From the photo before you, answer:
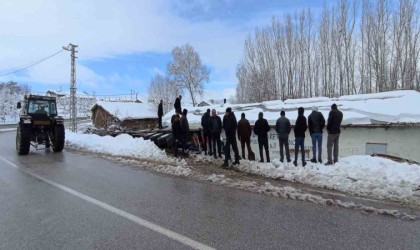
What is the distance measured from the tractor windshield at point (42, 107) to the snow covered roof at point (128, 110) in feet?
88.4

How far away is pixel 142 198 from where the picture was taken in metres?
7.12

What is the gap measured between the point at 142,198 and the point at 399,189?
5411mm

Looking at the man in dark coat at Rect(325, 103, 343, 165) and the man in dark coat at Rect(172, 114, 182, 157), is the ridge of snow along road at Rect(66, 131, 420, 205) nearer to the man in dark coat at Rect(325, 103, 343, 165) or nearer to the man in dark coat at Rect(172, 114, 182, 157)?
the man in dark coat at Rect(325, 103, 343, 165)

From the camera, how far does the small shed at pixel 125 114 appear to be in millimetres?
47031

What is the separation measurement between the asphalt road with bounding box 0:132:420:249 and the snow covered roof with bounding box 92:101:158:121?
39.0m

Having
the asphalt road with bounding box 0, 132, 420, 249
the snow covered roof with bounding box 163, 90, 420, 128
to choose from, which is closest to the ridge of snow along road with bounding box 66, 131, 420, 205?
the asphalt road with bounding box 0, 132, 420, 249

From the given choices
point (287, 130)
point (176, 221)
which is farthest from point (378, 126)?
point (176, 221)

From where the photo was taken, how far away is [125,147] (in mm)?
16438

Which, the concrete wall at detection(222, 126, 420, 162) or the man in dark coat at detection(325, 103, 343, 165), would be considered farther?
the concrete wall at detection(222, 126, 420, 162)

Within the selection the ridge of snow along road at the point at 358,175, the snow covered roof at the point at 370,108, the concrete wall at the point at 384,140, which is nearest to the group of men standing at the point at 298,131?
the ridge of snow along road at the point at 358,175

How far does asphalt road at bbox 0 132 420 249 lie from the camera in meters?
4.62

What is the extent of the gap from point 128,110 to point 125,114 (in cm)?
162

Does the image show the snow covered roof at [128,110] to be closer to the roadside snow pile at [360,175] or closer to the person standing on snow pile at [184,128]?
the person standing on snow pile at [184,128]

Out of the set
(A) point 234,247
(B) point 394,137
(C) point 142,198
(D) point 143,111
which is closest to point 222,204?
(C) point 142,198
